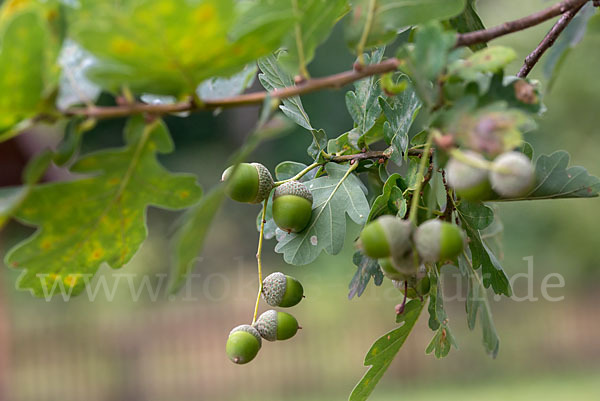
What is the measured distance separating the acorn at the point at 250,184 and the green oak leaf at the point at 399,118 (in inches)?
7.6

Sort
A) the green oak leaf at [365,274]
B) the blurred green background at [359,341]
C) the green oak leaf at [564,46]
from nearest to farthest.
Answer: the green oak leaf at [564,46]
the green oak leaf at [365,274]
the blurred green background at [359,341]

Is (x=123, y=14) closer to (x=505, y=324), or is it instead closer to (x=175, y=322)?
(x=175, y=322)

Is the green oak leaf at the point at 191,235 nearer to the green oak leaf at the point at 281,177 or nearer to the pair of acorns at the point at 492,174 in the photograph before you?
the pair of acorns at the point at 492,174

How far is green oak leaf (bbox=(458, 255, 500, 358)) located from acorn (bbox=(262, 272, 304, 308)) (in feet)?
0.87

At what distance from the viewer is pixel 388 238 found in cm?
65

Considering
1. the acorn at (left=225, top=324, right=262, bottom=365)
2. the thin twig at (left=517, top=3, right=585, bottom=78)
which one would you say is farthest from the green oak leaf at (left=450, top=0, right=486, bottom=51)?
the acorn at (left=225, top=324, right=262, bottom=365)

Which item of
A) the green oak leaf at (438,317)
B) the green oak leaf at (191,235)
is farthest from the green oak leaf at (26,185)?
the green oak leaf at (438,317)

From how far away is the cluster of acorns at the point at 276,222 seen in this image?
0.95m

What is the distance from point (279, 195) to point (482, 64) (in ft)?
1.37

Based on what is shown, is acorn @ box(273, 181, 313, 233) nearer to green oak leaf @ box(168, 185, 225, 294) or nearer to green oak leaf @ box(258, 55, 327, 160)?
green oak leaf @ box(258, 55, 327, 160)

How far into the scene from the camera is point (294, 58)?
67cm

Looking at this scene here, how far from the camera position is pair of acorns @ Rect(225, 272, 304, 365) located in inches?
38.2

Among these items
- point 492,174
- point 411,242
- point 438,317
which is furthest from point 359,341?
point 492,174

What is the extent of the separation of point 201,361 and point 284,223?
896 centimetres
